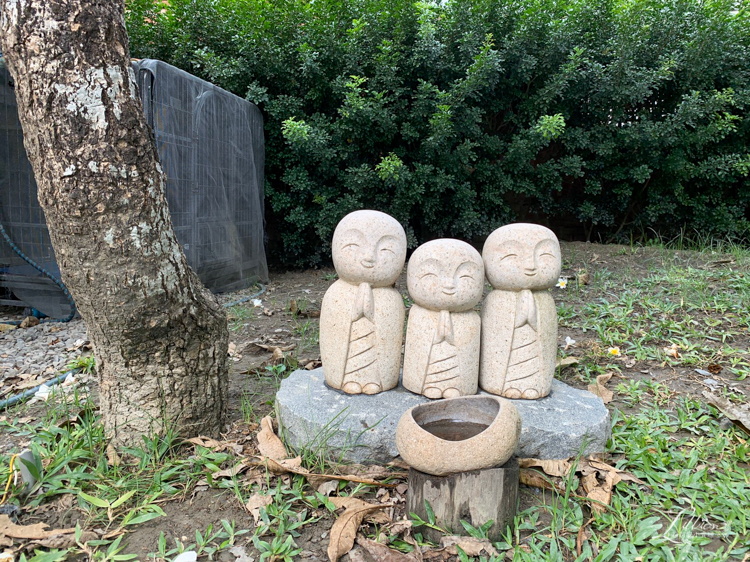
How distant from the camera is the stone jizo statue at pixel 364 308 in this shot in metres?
2.41

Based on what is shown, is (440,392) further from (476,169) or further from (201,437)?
(476,169)

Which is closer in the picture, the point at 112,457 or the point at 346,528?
the point at 346,528

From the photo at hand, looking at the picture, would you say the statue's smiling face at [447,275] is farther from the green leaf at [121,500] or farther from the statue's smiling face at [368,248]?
the green leaf at [121,500]

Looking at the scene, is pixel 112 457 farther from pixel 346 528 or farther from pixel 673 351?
pixel 673 351

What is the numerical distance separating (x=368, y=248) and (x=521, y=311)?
2.57 ft

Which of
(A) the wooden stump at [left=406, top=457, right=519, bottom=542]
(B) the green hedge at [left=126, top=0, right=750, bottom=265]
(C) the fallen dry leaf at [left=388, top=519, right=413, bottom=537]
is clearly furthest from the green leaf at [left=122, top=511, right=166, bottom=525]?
(B) the green hedge at [left=126, top=0, right=750, bottom=265]

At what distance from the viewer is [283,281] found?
5.78 meters

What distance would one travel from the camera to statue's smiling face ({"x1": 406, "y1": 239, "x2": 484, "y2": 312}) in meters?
2.37

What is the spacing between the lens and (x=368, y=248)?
2.39 metres

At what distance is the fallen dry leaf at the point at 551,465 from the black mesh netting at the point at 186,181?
3.16 meters

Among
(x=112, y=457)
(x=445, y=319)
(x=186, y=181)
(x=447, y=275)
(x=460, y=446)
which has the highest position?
(x=186, y=181)

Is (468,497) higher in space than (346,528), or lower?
higher

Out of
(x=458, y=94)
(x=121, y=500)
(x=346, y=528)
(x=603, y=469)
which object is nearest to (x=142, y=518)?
(x=121, y=500)

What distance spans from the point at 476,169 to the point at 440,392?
3882 mm
